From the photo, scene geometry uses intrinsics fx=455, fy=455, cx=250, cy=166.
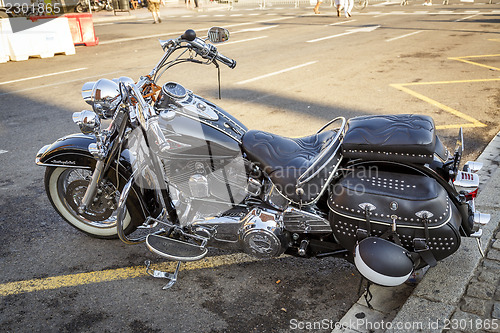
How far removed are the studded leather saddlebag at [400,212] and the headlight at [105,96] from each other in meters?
1.56

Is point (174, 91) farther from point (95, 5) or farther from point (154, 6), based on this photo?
point (95, 5)

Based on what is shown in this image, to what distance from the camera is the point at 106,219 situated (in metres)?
3.79

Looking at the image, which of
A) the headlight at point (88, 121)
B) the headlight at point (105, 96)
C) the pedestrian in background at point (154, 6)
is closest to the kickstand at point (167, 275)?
the headlight at point (88, 121)

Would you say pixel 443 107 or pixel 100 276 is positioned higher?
pixel 100 276

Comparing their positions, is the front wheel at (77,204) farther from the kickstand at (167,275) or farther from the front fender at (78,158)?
the kickstand at (167,275)

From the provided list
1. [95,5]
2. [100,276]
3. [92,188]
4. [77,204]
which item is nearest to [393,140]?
[92,188]

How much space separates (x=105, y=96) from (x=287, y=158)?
4.14 feet

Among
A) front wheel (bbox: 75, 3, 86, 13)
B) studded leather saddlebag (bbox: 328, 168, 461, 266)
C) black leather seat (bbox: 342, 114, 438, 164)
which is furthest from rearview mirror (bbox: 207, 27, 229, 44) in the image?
front wheel (bbox: 75, 3, 86, 13)

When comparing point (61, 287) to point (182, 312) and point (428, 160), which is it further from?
point (428, 160)

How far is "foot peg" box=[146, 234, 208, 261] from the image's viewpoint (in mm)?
3166

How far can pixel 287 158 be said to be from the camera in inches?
116

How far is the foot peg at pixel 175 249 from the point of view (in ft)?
10.4

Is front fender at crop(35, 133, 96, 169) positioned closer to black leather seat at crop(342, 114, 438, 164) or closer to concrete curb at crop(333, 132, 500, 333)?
black leather seat at crop(342, 114, 438, 164)

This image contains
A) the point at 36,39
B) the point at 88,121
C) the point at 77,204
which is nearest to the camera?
the point at 88,121
